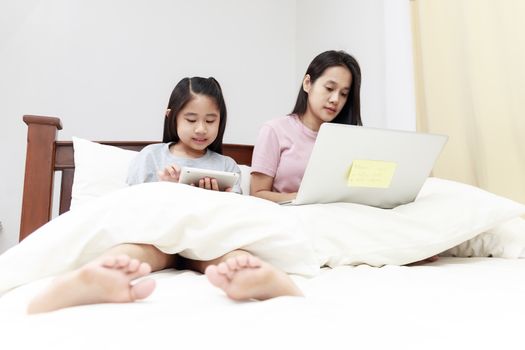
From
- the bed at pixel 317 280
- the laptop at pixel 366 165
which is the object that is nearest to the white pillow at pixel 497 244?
the bed at pixel 317 280

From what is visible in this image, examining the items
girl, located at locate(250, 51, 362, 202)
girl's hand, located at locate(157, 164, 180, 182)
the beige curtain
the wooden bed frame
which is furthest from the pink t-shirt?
the wooden bed frame

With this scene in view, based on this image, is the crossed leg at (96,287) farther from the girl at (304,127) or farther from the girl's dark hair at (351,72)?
Answer: the girl's dark hair at (351,72)

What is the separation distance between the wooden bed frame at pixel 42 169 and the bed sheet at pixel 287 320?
80 cm

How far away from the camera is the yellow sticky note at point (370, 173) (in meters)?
0.90

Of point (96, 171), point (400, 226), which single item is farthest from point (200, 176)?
point (96, 171)

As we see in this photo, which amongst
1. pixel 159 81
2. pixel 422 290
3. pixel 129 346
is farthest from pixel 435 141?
pixel 159 81

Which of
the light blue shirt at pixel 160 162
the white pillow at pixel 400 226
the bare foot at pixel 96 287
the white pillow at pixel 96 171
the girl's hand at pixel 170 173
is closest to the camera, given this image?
the bare foot at pixel 96 287

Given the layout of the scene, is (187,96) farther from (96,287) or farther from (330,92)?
(96,287)

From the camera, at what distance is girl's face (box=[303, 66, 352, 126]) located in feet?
4.53

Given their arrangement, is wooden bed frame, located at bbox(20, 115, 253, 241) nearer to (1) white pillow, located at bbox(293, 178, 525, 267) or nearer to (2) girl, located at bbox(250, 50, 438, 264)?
(2) girl, located at bbox(250, 50, 438, 264)

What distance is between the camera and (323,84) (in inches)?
54.7

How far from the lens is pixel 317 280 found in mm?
689

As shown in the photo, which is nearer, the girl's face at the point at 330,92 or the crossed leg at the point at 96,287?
the crossed leg at the point at 96,287

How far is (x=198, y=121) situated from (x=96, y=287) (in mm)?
795
